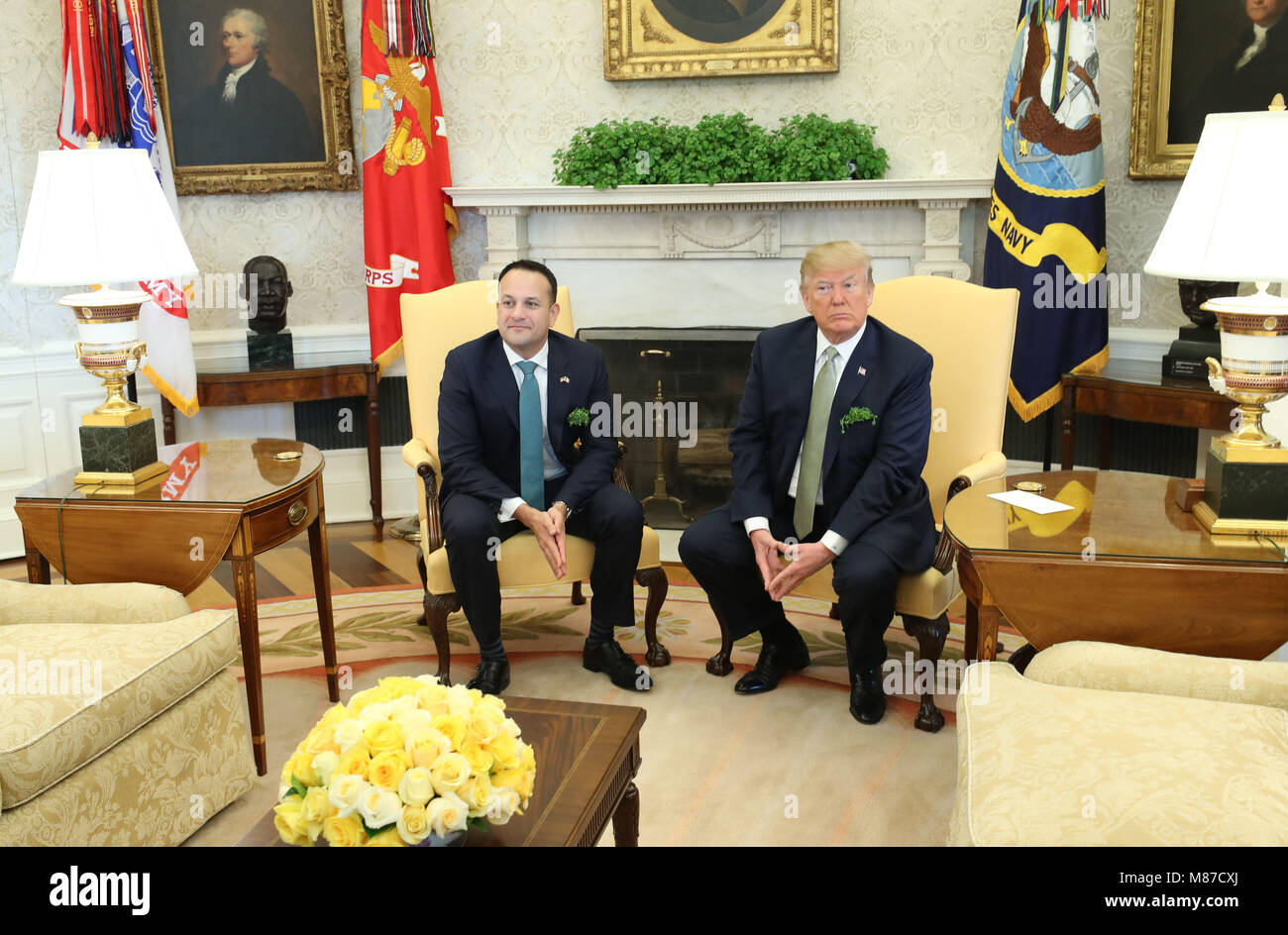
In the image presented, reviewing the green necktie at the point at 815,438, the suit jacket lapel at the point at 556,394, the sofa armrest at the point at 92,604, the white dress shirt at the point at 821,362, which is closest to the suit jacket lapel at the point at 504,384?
the suit jacket lapel at the point at 556,394

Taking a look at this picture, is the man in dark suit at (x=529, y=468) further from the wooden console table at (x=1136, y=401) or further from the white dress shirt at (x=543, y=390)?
the wooden console table at (x=1136, y=401)

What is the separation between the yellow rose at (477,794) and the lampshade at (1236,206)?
5.80 feet

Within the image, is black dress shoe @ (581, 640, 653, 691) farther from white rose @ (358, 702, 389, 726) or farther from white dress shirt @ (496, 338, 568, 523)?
white rose @ (358, 702, 389, 726)

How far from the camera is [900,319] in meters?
3.78

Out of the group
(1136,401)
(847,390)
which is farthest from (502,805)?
(1136,401)

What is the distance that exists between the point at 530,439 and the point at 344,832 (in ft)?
7.05

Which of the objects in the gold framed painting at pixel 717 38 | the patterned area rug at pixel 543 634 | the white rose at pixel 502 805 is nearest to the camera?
the white rose at pixel 502 805

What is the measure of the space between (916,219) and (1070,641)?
3.09 metres

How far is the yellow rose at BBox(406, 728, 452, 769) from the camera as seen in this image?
5.37 feet

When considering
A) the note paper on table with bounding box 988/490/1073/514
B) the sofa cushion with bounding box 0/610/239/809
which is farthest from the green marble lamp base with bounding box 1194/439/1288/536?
the sofa cushion with bounding box 0/610/239/809

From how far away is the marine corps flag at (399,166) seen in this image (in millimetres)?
5148

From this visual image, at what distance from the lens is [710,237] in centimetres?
529

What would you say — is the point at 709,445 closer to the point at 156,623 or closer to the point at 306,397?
the point at 306,397
